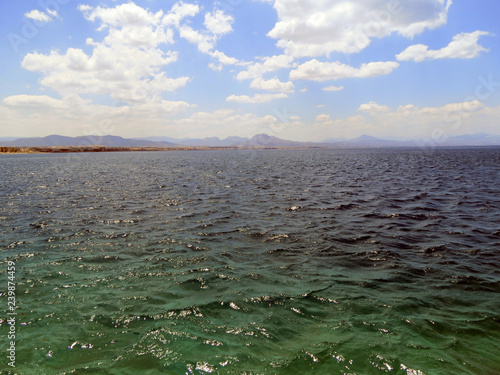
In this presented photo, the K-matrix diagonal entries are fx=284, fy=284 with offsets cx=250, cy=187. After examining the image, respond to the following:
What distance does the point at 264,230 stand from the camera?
1923 cm

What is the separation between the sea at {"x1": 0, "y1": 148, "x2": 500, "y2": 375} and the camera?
24.2 ft

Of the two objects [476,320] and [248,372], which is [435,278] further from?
[248,372]

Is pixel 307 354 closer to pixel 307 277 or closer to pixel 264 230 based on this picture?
pixel 307 277

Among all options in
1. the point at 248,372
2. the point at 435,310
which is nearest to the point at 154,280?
the point at 248,372

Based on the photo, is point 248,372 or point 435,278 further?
point 435,278

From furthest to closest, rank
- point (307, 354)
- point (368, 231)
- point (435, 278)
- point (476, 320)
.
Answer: point (368, 231) → point (435, 278) → point (476, 320) → point (307, 354)

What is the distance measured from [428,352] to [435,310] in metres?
2.64

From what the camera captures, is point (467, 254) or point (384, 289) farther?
point (467, 254)

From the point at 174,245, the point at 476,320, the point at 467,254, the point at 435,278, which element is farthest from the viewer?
the point at 174,245

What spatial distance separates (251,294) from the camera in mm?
10773

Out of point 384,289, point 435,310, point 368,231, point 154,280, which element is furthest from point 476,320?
point 154,280

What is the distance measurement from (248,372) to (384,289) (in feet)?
22.7

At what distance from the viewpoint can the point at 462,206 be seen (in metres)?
26.5

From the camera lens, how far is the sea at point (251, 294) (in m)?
7.39
